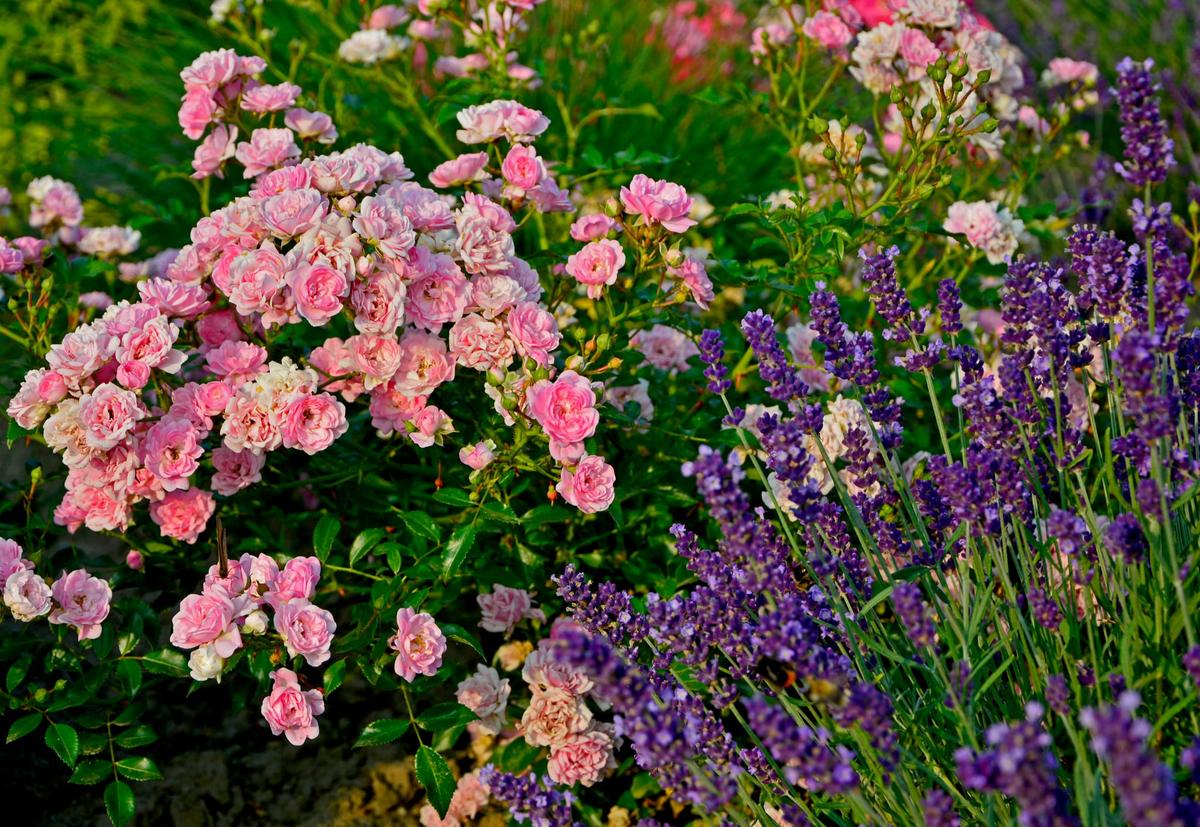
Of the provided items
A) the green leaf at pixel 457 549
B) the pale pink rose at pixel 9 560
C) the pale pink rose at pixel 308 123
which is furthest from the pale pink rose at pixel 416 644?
the pale pink rose at pixel 308 123

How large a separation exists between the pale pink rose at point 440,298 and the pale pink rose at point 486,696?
722 millimetres

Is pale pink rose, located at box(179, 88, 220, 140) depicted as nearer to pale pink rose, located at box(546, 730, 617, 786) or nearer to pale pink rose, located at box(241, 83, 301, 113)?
pale pink rose, located at box(241, 83, 301, 113)

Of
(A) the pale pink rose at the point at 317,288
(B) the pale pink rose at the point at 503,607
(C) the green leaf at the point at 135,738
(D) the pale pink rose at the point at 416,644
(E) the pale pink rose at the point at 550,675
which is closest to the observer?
(A) the pale pink rose at the point at 317,288

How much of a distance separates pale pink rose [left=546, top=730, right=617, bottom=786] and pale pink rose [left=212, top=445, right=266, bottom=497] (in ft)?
2.57

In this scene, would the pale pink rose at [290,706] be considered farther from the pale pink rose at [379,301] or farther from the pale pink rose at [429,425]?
the pale pink rose at [379,301]

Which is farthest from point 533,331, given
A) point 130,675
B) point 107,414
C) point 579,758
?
point 130,675

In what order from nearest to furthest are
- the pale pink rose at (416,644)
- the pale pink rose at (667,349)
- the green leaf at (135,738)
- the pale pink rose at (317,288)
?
1. the pale pink rose at (317,288)
2. the pale pink rose at (416,644)
3. the green leaf at (135,738)
4. the pale pink rose at (667,349)

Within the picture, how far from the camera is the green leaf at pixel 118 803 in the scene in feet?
6.72

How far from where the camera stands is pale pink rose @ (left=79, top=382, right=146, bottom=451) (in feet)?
6.53

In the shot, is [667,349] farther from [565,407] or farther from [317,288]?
[317,288]

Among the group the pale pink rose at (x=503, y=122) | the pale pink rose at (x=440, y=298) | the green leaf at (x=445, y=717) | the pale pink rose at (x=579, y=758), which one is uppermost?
the pale pink rose at (x=503, y=122)

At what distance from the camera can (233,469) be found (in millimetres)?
2219

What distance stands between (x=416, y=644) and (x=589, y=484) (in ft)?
1.36

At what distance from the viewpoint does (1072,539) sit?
1.50 m
